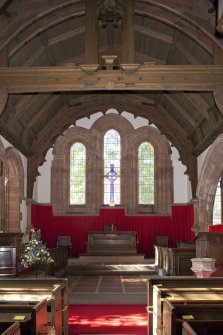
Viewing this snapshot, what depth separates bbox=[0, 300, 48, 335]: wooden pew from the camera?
3.90 metres

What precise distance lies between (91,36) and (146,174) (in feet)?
38.9

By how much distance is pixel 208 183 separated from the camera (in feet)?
51.9

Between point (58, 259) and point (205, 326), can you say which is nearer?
point (205, 326)

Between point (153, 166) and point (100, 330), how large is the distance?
1419cm

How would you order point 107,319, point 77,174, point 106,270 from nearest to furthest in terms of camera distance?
1. point 107,319
2. point 106,270
3. point 77,174

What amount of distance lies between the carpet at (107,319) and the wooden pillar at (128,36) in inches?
167

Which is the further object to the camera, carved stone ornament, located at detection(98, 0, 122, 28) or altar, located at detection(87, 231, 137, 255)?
altar, located at detection(87, 231, 137, 255)

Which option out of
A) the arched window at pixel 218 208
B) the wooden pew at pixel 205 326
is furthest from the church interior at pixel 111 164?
the arched window at pixel 218 208

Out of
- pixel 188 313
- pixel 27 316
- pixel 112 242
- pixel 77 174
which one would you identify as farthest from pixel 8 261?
pixel 77 174

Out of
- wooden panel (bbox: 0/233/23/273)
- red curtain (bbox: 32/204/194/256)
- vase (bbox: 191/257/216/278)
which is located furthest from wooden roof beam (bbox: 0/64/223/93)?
red curtain (bbox: 32/204/194/256)

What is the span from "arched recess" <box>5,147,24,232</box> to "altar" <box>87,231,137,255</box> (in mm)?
2967

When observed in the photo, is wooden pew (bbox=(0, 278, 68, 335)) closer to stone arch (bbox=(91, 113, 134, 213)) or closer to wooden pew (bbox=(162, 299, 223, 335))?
wooden pew (bbox=(162, 299, 223, 335))

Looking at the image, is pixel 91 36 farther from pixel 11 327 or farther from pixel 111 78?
pixel 11 327

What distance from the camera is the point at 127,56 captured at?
9.31 metres
